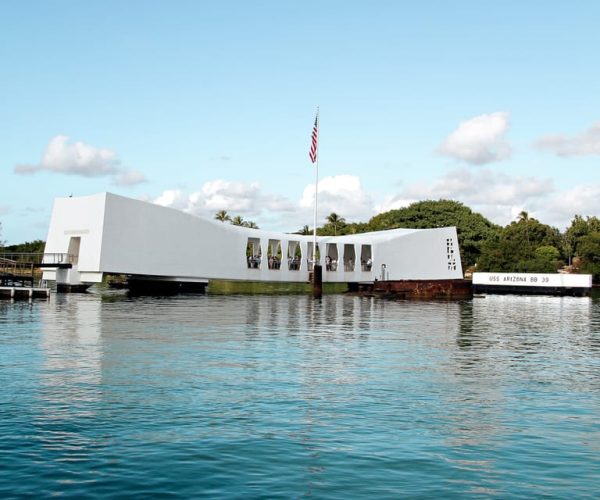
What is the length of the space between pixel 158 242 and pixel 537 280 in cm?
4400

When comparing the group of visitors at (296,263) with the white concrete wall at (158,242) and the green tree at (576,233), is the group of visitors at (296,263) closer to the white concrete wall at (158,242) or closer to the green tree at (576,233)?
the white concrete wall at (158,242)

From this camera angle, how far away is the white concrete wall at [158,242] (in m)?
47.2

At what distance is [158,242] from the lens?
50031mm

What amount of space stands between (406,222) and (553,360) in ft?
278

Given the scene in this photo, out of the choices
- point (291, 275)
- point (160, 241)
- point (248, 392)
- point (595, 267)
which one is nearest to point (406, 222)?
point (595, 267)

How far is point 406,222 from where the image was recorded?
103 metres

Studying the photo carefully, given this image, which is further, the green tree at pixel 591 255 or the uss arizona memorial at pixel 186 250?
the green tree at pixel 591 255

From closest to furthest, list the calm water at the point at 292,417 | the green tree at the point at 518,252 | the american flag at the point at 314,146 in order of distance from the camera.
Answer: the calm water at the point at 292,417 → the american flag at the point at 314,146 → the green tree at the point at 518,252

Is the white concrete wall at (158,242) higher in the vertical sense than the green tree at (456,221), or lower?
lower

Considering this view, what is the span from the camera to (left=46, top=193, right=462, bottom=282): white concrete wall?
4722cm

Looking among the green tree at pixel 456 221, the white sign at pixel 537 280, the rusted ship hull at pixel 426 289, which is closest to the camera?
the rusted ship hull at pixel 426 289

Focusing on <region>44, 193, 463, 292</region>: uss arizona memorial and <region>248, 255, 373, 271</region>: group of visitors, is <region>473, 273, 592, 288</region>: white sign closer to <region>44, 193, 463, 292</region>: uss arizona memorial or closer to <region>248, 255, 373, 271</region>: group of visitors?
<region>44, 193, 463, 292</region>: uss arizona memorial

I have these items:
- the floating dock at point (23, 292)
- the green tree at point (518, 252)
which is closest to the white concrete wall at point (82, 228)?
the floating dock at point (23, 292)

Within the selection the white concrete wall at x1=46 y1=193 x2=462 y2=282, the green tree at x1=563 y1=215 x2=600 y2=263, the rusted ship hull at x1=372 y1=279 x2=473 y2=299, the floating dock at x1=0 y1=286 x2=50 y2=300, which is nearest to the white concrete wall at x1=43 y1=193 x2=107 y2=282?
the white concrete wall at x1=46 y1=193 x2=462 y2=282
